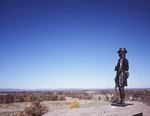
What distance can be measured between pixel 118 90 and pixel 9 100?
186 feet

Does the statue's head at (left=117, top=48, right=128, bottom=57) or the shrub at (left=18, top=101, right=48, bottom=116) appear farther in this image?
the shrub at (left=18, top=101, right=48, bottom=116)

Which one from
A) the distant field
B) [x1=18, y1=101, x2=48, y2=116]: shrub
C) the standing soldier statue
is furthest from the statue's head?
[x1=18, y1=101, x2=48, y2=116]: shrub

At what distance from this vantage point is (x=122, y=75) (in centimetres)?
1392

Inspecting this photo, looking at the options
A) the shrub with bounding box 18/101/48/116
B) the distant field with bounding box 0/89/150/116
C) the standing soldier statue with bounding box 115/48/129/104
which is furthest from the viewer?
the distant field with bounding box 0/89/150/116

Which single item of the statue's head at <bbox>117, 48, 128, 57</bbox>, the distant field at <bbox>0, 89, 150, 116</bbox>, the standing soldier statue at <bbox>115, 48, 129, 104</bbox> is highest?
the statue's head at <bbox>117, 48, 128, 57</bbox>

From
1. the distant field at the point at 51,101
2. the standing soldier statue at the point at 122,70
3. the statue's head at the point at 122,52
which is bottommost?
the distant field at the point at 51,101

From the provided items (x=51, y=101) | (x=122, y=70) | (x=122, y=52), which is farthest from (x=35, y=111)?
(x=51, y=101)

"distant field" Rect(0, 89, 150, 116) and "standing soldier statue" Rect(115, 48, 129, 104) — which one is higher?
"standing soldier statue" Rect(115, 48, 129, 104)

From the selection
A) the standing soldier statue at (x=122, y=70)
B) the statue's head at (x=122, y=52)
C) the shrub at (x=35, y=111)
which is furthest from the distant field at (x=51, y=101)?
the statue's head at (x=122, y=52)

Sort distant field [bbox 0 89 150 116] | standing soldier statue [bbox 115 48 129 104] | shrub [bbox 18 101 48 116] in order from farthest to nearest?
distant field [bbox 0 89 150 116]
shrub [bbox 18 101 48 116]
standing soldier statue [bbox 115 48 129 104]

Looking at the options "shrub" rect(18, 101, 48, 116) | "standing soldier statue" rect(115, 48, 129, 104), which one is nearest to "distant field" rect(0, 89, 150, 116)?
"shrub" rect(18, 101, 48, 116)

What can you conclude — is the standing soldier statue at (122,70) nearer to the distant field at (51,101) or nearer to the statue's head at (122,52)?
the statue's head at (122,52)

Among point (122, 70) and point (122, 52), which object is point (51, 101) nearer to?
point (122, 70)

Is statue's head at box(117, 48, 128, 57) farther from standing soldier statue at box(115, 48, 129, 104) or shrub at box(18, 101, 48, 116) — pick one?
shrub at box(18, 101, 48, 116)
